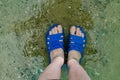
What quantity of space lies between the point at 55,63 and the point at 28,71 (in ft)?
0.87

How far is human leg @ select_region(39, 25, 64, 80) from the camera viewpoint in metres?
2.25

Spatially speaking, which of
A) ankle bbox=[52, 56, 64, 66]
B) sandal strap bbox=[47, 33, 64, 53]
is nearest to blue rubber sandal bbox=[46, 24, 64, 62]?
sandal strap bbox=[47, 33, 64, 53]

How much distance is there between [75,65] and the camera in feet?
7.57

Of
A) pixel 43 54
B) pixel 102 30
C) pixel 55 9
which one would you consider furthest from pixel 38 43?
pixel 102 30

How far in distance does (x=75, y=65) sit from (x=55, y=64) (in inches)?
5.7

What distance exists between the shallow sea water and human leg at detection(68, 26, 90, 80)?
0.06m

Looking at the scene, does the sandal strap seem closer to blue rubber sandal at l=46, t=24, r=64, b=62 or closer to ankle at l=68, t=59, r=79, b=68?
blue rubber sandal at l=46, t=24, r=64, b=62

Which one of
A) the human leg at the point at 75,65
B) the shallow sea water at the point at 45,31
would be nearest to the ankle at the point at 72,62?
the human leg at the point at 75,65

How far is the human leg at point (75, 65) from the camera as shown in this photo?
2.21 meters

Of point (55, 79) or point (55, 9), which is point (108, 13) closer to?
point (55, 9)

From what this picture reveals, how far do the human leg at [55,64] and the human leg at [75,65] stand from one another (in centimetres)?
7

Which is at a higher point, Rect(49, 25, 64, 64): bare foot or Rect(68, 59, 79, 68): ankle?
Rect(49, 25, 64, 64): bare foot

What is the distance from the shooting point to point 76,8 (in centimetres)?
242

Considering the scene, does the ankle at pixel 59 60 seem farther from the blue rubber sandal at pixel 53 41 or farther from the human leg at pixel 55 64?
the blue rubber sandal at pixel 53 41
